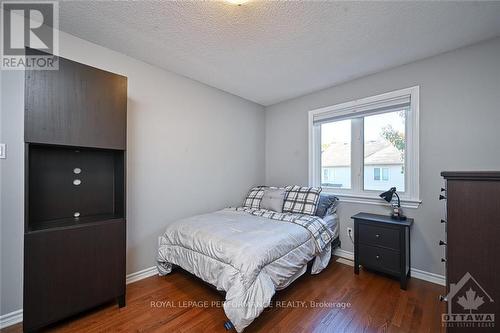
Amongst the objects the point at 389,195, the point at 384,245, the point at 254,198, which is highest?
the point at 389,195

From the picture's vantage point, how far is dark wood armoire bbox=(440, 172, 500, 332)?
1100 mm

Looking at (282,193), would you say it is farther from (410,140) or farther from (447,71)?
(447,71)

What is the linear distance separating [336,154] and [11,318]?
370 centimetres

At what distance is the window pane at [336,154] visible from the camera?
2.97 metres

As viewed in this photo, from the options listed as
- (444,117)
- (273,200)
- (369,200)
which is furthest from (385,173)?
(273,200)

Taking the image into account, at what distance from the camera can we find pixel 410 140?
2391mm

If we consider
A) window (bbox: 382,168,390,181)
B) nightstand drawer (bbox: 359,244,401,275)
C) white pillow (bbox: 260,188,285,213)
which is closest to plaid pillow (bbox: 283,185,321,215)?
white pillow (bbox: 260,188,285,213)

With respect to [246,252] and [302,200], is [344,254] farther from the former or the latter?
[246,252]

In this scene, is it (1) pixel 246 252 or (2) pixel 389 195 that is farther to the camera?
(2) pixel 389 195

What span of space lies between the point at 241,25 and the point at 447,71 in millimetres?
2165

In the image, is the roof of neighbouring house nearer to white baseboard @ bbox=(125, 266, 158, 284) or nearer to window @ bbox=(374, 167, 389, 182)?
window @ bbox=(374, 167, 389, 182)

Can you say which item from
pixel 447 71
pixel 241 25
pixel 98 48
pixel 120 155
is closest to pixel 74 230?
pixel 120 155

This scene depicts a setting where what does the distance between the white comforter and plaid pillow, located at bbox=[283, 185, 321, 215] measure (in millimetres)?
481

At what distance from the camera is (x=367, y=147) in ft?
9.11
